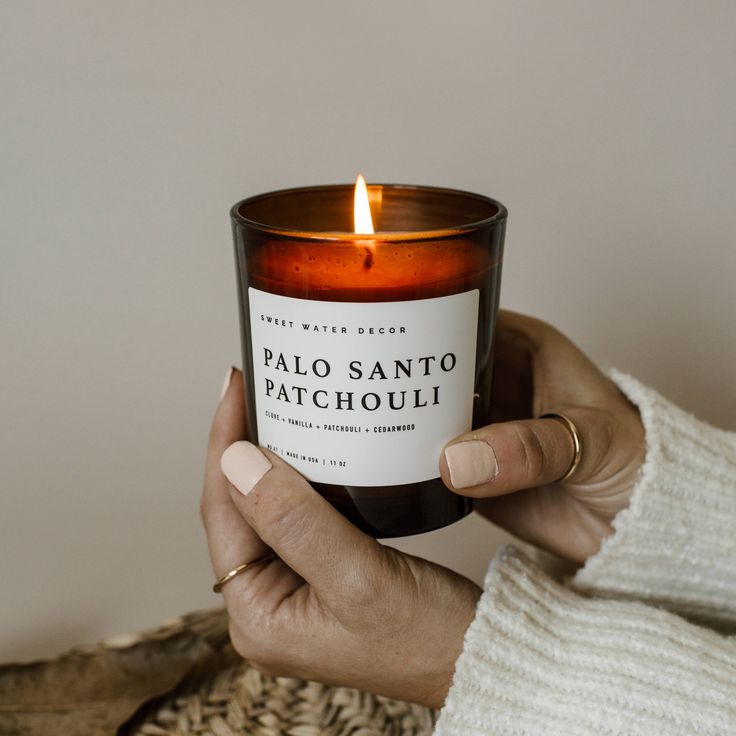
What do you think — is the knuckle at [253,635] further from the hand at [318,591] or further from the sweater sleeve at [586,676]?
the sweater sleeve at [586,676]

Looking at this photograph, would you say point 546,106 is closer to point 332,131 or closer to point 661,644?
point 332,131

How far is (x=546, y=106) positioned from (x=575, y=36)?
0.08 metres

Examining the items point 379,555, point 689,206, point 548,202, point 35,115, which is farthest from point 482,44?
point 379,555

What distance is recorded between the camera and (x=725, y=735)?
590 millimetres

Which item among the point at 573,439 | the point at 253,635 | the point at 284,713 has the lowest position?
the point at 284,713

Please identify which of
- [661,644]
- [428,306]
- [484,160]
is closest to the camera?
[428,306]

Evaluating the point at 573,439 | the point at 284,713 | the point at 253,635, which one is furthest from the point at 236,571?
the point at 573,439

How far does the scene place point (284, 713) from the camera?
30.5 inches

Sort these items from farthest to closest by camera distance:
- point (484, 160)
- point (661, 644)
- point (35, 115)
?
point (484, 160) < point (35, 115) < point (661, 644)

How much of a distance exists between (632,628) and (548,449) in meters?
0.14

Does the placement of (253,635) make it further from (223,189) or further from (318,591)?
(223,189)

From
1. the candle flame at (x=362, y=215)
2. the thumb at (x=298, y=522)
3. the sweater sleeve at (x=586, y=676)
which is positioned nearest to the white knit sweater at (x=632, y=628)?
the sweater sleeve at (x=586, y=676)

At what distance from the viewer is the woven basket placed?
2.51 ft

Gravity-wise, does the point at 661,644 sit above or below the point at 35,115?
below
